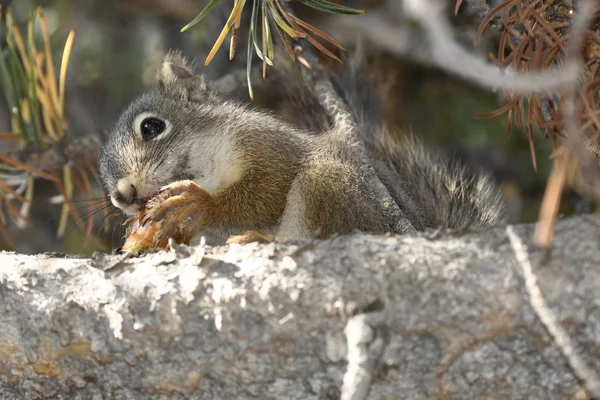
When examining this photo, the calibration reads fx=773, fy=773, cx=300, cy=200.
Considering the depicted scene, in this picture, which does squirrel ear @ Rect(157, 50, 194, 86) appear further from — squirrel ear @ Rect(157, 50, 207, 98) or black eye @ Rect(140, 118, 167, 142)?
black eye @ Rect(140, 118, 167, 142)

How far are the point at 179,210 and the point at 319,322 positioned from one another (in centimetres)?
52

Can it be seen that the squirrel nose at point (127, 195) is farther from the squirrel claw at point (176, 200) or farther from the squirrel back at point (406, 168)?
the squirrel back at point (406, 168)

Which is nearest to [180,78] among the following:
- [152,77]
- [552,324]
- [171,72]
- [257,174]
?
[171,72]

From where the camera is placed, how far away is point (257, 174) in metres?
1.66

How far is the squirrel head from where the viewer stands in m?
1.63

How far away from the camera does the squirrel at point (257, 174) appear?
4.89 ft

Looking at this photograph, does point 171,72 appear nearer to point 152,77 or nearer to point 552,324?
point 152,77

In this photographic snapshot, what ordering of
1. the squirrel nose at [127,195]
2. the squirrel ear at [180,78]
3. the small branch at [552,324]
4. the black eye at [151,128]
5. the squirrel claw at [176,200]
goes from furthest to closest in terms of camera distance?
the squirrel ear at [180,78], the black eye at [151,128], the squirrel nose at [127,195], the squirrel claw at [176,200], the small branch at [552,324]

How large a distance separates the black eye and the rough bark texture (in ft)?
2.00

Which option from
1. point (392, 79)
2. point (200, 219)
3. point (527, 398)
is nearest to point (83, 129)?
point (392, 79)

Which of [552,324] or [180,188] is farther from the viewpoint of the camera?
[180,188]

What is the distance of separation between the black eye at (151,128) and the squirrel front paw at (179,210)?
0.96 ft

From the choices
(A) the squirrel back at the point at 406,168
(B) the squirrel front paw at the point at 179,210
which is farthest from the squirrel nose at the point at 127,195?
(A) the squirrel back at the point at 406,168

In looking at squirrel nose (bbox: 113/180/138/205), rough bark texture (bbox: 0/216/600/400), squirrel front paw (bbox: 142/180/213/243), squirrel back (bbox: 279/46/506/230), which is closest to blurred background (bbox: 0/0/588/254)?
squirrel back (bbox: 279/46/506/230)
